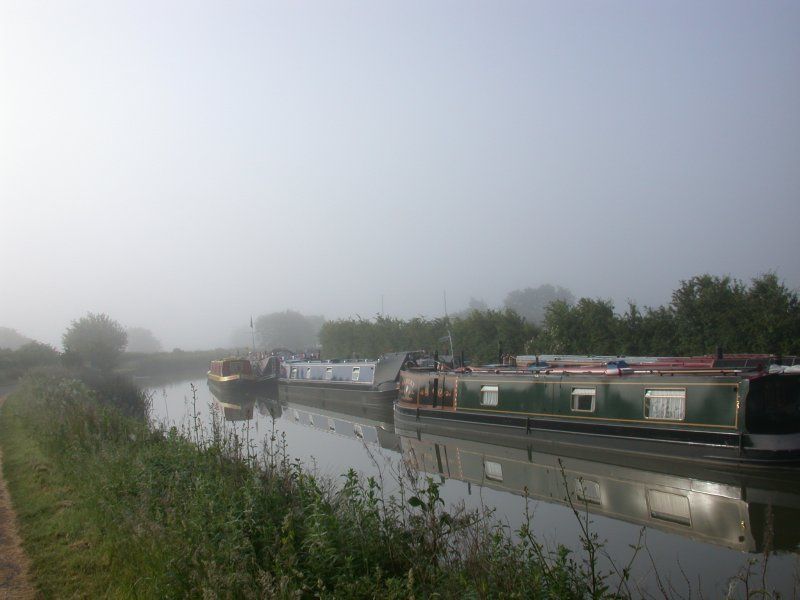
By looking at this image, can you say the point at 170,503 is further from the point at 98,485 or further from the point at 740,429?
the point at 740,429

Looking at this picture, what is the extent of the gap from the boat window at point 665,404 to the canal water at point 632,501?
862 mm

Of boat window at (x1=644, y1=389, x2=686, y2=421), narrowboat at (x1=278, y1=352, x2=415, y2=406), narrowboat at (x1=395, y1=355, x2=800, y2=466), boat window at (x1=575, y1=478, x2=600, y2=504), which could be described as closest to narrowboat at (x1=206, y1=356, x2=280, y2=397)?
narrowboat at (x1=278, y1=352, x2=415, y2=406)

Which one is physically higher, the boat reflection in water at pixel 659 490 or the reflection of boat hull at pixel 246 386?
the reflection of boat hull at pixel 246 386

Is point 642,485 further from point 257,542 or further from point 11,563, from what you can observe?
point 11,563

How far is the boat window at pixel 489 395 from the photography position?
15.6m

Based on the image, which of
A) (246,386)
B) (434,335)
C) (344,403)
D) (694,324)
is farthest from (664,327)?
(246,386)

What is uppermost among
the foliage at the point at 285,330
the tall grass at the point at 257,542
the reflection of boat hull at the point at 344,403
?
the foliage at the point at 285,330

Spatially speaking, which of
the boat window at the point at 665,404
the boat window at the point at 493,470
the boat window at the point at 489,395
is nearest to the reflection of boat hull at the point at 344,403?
the boat window at the point at 489,395

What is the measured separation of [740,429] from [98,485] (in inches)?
376

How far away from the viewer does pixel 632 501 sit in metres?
10.2

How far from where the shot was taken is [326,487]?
23.4ft

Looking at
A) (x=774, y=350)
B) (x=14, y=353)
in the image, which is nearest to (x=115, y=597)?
(x=774, y=350)

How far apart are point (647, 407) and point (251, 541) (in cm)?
927

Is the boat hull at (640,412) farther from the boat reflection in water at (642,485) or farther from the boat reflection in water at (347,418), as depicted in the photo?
the boat reflection in water at (347,418)
